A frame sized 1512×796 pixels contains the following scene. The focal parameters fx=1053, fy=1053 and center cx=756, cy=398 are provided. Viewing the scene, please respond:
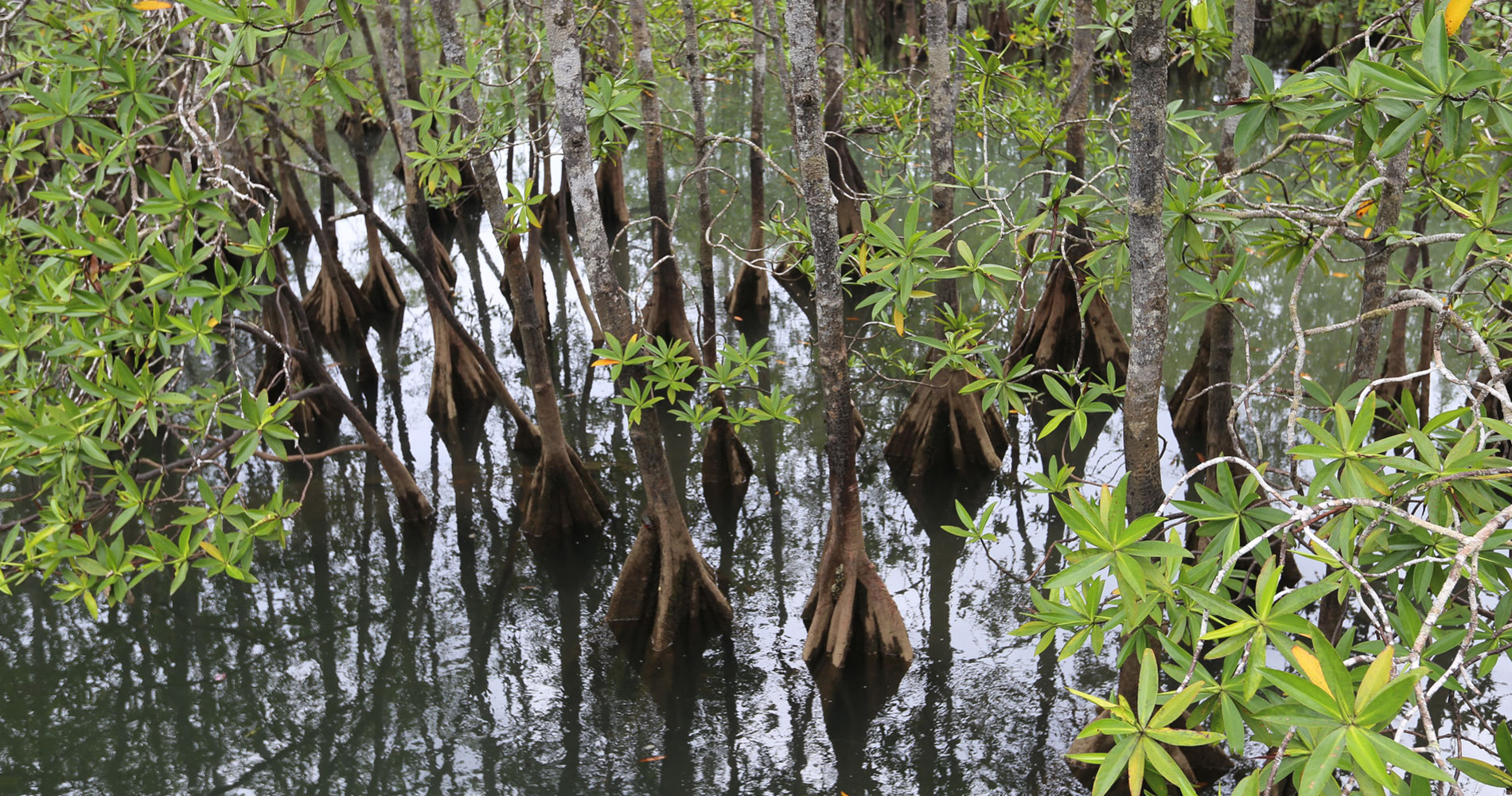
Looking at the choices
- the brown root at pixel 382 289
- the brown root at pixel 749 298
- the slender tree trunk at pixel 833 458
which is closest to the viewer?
the slender tree trunk at pixel 833 458

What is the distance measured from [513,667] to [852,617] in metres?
1.68

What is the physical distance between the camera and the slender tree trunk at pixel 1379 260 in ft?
11.5

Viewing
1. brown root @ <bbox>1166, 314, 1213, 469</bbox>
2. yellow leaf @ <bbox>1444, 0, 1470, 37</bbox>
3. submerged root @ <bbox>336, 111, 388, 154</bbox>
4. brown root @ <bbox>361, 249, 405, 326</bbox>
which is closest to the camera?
yellow leaf @ <bbox>1444, 0, 1470, 37</bbox>

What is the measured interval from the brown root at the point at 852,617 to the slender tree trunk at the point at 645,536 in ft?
1.85

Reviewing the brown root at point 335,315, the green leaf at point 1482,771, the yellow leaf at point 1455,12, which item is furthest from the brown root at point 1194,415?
the brown root at point 335,315

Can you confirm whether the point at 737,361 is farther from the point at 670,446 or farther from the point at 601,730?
the point at 670,446

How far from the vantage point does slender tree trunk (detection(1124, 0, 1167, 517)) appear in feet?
9.92

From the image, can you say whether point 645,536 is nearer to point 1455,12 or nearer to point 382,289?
point 1455,12

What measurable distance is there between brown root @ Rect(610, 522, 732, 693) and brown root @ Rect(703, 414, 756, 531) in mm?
1296

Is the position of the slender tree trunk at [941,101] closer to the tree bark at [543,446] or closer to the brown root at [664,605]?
the brown root at [664,605]

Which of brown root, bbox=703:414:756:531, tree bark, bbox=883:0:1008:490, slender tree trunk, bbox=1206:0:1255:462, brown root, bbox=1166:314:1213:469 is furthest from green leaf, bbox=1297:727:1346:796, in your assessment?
brown root, bbox=1166:314:1213:469

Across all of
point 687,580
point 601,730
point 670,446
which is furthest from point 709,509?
point 601,730

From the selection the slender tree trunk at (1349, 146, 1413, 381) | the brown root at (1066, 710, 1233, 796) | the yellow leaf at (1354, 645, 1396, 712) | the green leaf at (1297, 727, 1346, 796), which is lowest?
the brown root at (1066, 710, 1233, 796)

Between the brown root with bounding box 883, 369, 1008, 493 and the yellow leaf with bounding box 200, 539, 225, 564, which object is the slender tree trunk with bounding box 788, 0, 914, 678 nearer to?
the brown root with bounding box 883, 369, 1008, 493
